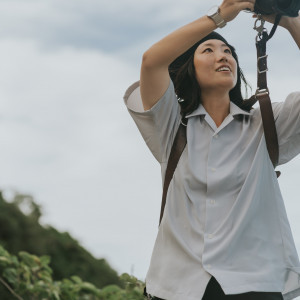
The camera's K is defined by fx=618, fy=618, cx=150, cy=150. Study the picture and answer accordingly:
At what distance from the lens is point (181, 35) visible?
2176 mm

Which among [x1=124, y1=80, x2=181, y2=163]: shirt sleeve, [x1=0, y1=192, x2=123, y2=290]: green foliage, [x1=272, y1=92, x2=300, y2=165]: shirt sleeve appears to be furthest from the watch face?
[x1=0, y1=192, x2=123, y2=290]: green foliage

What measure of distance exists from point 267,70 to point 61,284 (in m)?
1.89

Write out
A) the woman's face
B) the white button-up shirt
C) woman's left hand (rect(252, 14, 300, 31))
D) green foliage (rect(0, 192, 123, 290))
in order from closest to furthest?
the white button-up shirt < woman's left hand (rect(252, 14, 300, 31)) < the woman's face < green foliage (rect(0, 192, 123, 290))

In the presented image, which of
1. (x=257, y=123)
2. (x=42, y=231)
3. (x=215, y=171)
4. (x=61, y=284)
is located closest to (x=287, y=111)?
→ (x=257, y=123)

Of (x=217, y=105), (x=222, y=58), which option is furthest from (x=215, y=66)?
(x=217, y=105)

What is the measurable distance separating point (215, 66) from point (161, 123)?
0.31 m

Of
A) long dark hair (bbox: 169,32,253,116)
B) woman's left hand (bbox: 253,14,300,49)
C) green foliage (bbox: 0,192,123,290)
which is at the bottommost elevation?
green foliage (bbox: 0,192,123,290)

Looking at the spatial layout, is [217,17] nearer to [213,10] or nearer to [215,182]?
[213,10]

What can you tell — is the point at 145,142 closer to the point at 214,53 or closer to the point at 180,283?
the point at 214,53

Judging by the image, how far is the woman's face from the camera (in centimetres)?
233

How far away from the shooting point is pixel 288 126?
224 cm

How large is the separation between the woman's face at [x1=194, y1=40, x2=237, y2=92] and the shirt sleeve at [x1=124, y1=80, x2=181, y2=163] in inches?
5.7

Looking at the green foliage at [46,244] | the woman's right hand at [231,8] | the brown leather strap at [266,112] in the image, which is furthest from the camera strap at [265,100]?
the green foliage at [46,244]

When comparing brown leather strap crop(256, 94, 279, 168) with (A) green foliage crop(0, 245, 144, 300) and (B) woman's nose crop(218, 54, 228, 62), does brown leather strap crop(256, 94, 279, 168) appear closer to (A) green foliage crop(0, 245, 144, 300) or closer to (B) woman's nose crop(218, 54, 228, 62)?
(B) woman's nose crop(218, 54, 228, 62)
